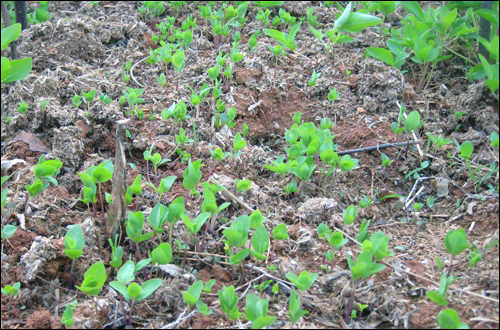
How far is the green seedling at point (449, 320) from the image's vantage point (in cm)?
136

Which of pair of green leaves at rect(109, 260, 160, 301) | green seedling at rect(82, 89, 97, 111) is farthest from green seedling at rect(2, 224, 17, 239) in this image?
green seedling at rect(82, 89, 97, 111)

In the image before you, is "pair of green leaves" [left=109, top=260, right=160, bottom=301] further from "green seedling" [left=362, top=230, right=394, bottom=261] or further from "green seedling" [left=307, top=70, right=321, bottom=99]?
"green seedling" [left=307, top=70, right=321, bottom=99]

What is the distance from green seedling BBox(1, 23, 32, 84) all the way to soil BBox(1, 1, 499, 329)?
0.54 metres

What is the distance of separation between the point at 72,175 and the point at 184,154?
0.58 metres

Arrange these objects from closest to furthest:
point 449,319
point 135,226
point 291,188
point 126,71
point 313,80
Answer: point 449,319, point 135,226, point 291,188, point 313,80, point 126,71

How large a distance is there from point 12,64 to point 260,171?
129 centimetres

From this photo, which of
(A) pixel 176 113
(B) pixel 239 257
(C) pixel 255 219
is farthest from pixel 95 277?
(A) pixel 176 113

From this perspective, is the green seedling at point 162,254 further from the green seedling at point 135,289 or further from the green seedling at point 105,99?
the green seedling at point 105,99

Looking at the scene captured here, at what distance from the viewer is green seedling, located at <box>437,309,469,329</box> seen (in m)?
1.36

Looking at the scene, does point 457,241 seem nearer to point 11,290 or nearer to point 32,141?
point 11,290

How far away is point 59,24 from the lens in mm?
3264

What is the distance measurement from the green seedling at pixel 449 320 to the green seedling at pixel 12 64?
1.79m

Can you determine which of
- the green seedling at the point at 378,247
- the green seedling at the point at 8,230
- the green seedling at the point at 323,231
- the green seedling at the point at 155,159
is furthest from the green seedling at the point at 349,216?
the green seedling at the point at 8,230

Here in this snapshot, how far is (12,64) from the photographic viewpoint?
1.75 metres
